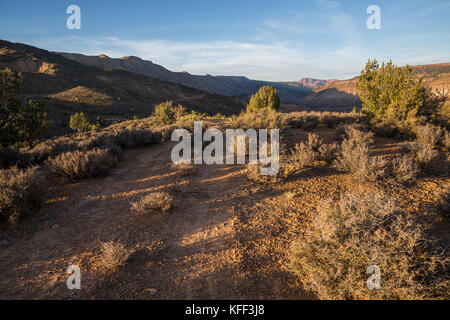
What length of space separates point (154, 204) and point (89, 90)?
54.7 meters

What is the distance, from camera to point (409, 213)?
403 cm

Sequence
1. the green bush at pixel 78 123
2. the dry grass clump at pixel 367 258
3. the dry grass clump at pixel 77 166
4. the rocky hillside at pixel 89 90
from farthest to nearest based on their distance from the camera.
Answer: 1. the rocky hillside at pixel 89 90
2. the green bush at pixel 78 123
3. the dry grass clump at pixel 77 166
4. the dry grass clump at pixel 367 258

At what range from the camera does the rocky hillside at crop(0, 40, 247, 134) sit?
40188 mm

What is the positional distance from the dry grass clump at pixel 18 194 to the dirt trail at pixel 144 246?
214 mm

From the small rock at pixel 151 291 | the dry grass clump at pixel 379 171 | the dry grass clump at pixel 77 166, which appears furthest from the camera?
the dry grass clump at pixel 77 166

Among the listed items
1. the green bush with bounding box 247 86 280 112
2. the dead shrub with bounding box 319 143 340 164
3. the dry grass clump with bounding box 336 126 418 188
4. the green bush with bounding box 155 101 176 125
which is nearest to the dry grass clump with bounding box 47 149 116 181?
the dead shrub with bounding box 319 143 340 164

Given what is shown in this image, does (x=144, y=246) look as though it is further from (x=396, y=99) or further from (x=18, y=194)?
(x=396, y=99)

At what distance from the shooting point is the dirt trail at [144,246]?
8.87ft

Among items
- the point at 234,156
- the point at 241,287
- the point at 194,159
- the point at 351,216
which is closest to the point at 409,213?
the point at 351,216

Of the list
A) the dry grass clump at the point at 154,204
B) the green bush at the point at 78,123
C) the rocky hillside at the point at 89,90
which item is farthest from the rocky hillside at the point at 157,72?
the dry grass clump at the point at 154,204

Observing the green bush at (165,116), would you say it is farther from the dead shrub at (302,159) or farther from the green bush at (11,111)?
the dead shrub at (302,159)

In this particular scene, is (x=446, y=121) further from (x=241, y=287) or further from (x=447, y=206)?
(x=241, y=287)

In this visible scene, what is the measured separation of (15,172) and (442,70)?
341ft

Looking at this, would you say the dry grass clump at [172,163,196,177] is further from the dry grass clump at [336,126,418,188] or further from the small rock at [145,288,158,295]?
the dry grass clump at [336,126,418,188]
